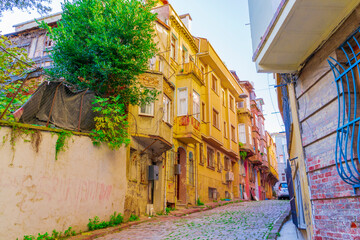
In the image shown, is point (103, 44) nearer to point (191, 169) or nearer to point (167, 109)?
point (167, 109)

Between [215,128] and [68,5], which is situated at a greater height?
[68,5]

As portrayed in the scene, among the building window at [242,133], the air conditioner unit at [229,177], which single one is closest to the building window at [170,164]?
the air conditioner unit at [229,177]

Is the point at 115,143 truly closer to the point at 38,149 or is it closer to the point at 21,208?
the point at 38,149

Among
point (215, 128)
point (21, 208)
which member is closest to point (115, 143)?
point (21, 208)

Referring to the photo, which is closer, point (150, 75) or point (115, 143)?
point (115, 143)

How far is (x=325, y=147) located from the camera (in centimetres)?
483

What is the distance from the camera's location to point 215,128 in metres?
23.1

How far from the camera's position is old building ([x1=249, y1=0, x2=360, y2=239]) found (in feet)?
13.6

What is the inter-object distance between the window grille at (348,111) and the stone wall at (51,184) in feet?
25.0

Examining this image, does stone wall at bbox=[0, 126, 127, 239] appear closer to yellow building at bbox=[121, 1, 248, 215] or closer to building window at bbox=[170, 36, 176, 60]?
yellow building at bbox=[121, 1, 248, 215]

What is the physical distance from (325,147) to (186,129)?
13615 millimetres

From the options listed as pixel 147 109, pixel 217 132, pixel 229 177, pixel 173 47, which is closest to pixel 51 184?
pixel 147 109

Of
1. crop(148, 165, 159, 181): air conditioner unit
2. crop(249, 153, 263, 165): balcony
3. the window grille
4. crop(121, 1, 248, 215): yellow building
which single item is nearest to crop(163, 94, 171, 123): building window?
crop(121, 1, 248, 215): yellow building

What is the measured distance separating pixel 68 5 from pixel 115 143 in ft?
19.8
